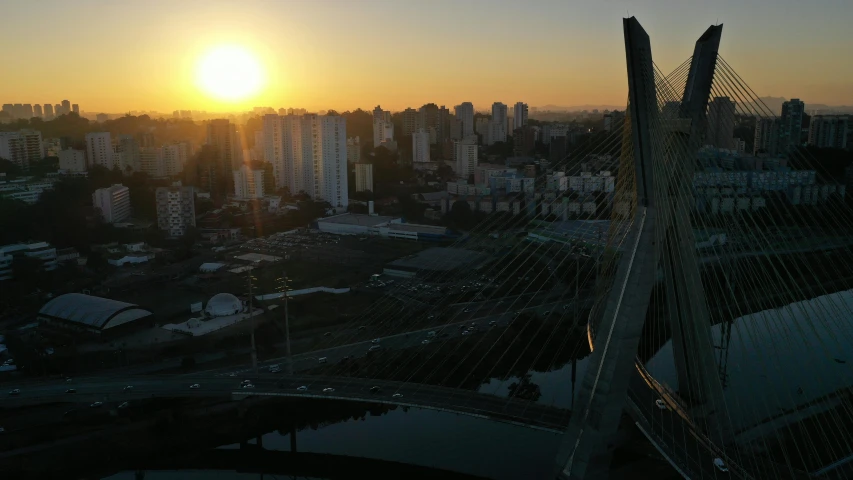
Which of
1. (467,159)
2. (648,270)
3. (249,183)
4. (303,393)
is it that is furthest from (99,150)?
(648,270)

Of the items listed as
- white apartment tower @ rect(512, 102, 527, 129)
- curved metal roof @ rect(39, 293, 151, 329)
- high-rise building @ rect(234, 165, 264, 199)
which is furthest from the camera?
white apartment tower @ rect(512, 102, 527, 129)

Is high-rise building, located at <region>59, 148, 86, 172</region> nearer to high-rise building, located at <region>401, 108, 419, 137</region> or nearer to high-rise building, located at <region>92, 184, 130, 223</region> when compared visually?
high-rise building, located at <region>92, 184, 130, 223</region>

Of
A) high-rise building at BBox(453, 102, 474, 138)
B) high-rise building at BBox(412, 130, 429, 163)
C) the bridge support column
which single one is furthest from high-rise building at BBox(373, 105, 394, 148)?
the bridge support column

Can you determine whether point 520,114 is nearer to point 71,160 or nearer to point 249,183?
point 249,183

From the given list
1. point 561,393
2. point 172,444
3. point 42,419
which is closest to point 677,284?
point 561,393

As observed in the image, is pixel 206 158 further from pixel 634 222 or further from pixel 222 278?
pixel 634 222

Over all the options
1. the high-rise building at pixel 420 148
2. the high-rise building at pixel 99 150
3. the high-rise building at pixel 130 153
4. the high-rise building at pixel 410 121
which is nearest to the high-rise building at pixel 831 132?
the high-rise building at pixel 420 148
